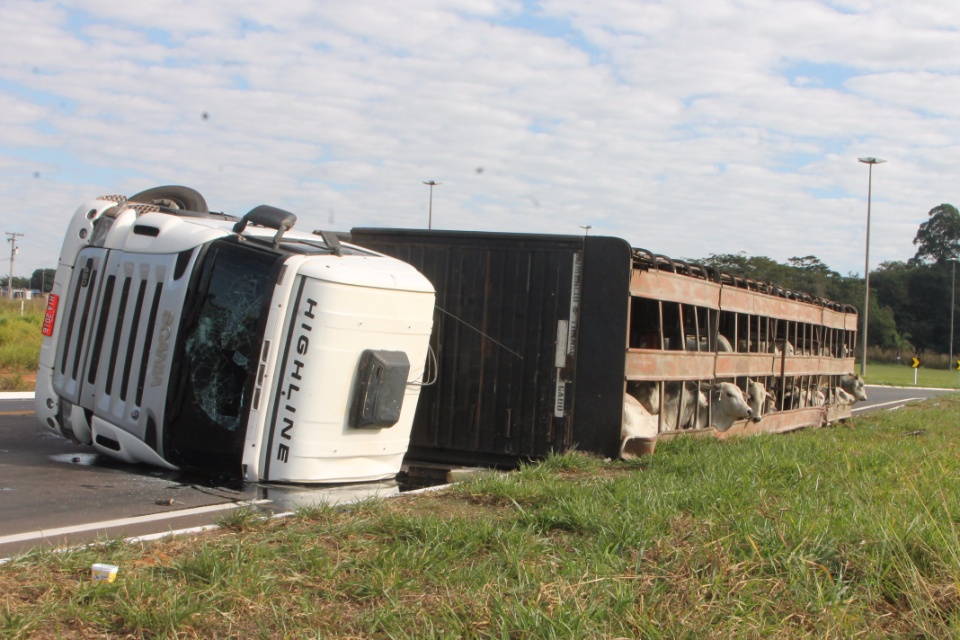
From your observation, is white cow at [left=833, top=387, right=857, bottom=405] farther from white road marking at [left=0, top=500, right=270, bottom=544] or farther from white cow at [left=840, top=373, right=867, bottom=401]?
white road marking at [left=0, top=500, right=270, bottom=544]

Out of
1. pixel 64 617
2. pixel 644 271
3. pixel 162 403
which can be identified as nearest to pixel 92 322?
pixel 162 403

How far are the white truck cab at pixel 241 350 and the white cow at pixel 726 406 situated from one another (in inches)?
180

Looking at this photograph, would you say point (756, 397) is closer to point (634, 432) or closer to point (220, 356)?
point (634, 432)

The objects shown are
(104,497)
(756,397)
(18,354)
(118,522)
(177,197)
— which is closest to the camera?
(118,522)

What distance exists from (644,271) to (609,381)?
1157 mm

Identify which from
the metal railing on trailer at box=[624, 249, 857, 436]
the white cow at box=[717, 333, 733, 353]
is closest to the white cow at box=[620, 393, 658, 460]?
the metal railing on trailer at box=[624, 249, 857, 436]

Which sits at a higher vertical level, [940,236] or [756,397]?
[940,236]

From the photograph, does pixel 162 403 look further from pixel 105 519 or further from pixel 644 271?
pixel 644 271

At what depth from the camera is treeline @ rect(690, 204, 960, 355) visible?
7194 centimetres

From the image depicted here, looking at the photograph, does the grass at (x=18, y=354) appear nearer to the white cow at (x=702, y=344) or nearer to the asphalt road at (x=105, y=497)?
the asphalt road at (x=105, y=497)

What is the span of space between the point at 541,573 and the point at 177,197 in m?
5.72

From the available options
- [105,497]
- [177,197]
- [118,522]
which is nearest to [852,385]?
[177,197]

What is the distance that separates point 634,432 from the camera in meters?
9.05

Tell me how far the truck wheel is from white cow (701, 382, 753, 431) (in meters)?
6.11
